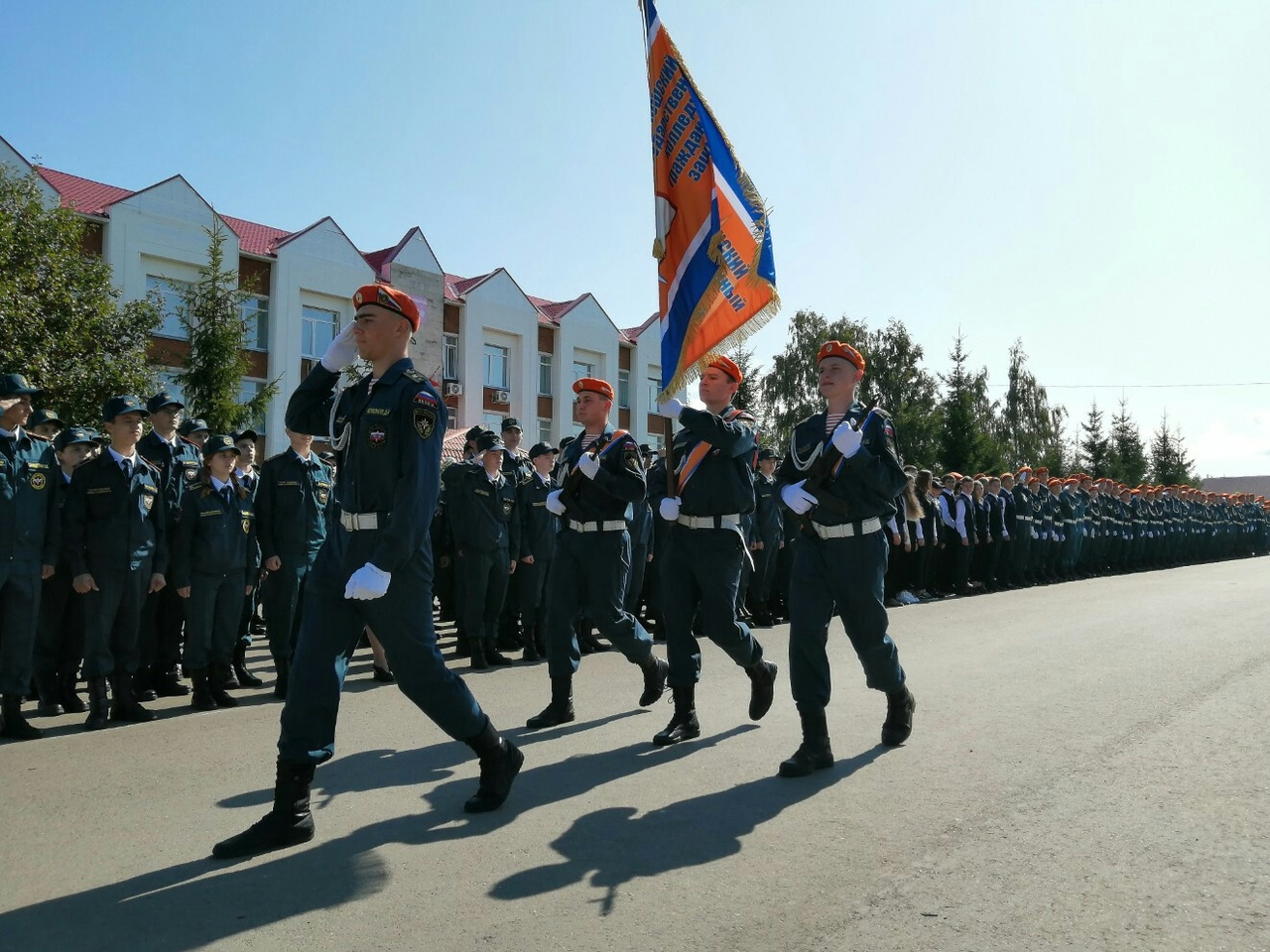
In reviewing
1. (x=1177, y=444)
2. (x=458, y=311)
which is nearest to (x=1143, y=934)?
(x=458, y=311)

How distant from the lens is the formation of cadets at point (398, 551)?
4.29 metres

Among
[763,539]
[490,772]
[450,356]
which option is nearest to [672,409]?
[490,772]

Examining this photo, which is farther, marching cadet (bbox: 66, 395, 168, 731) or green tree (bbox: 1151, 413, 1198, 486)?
green tree (bbox: 1151, 413, 1198, 486)

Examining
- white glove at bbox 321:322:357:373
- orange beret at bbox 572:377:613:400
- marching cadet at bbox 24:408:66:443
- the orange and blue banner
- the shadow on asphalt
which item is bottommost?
the shadow on asphalt

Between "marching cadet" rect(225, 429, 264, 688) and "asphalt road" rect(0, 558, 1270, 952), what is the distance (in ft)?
4.18

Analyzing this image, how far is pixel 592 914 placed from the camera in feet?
11.1

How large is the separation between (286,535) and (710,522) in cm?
369

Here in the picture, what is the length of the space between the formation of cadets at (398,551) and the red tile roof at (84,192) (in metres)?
21.4

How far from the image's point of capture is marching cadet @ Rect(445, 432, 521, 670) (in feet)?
31.5

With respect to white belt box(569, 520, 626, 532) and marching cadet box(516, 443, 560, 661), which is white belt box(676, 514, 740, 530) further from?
marching cadet box(516, 443, 560, 661)

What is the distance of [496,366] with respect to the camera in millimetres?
38750

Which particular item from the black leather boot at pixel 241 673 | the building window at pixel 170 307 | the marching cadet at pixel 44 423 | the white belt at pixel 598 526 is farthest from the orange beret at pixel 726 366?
the building window at pixel 170 307

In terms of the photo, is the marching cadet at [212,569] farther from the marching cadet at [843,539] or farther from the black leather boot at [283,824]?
the marching cadet at [843,539]

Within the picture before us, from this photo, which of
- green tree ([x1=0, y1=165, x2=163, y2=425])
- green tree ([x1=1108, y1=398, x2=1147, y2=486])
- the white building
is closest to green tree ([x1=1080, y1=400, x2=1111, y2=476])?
green tree ([x1=1108, y1=398, x2=1147, y2=486])
